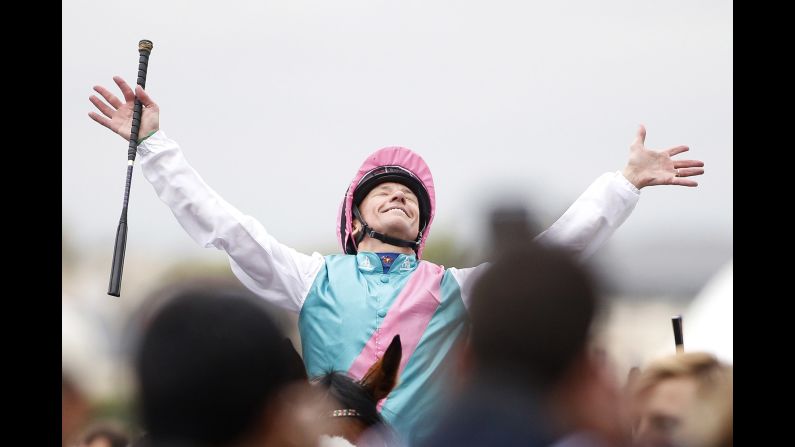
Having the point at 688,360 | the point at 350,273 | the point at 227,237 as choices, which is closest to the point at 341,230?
the point at 350,273

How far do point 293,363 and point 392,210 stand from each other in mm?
2559

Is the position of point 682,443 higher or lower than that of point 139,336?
lower

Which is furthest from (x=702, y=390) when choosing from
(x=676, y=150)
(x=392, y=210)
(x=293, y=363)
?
(x=392, y=210)

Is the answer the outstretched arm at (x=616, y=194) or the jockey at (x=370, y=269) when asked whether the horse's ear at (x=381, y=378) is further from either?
the outstretched arm at (x=616, y=194)

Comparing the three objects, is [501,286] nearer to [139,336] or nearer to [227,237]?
[139,336]

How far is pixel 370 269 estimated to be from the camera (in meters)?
4.41

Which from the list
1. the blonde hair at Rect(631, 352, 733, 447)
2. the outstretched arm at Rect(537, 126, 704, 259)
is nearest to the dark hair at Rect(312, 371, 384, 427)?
the blonde hair at Rect(631, 352, 733, 447)

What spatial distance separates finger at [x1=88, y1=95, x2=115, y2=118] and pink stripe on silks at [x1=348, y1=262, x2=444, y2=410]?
1380mm

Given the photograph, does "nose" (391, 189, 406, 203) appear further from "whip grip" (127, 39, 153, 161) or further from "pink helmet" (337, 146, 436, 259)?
"whip grip" (127, 39, 153, 161)

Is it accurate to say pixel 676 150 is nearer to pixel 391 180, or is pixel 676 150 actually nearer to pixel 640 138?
pixel 640 138

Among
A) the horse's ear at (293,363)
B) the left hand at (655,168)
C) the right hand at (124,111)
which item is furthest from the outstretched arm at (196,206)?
the horse's ear at (293,363)

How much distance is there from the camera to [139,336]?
1.97 m

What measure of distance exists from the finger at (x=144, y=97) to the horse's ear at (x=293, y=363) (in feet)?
7.66

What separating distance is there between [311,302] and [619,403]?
7.59 feet
